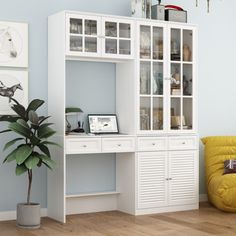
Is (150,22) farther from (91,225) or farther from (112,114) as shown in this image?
(91,225)

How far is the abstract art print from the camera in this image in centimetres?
577

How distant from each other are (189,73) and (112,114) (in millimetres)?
986

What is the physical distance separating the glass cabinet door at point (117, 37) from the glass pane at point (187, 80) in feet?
2.43

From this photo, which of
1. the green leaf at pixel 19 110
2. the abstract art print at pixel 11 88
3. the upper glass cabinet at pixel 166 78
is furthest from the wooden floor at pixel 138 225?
the abstract art print at pixel 11 88

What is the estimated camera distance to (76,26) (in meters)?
5.75

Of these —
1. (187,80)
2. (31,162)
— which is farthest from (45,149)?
(187,80)

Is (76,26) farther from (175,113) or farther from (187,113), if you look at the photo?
(187,113)

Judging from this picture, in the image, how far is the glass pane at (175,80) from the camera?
6328mm

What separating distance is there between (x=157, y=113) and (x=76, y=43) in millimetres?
1191

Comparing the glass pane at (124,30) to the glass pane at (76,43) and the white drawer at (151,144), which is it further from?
the white drawer at (151,144)

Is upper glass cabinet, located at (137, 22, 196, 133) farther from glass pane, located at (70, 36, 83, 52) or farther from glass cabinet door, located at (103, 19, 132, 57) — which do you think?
glass pane, located at (70, 36, 83, 52)

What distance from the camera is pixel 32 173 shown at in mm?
5922

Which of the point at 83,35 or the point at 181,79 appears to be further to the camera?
the point at 181,79

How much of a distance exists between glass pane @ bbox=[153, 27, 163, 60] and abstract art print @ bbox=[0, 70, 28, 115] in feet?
4.64
